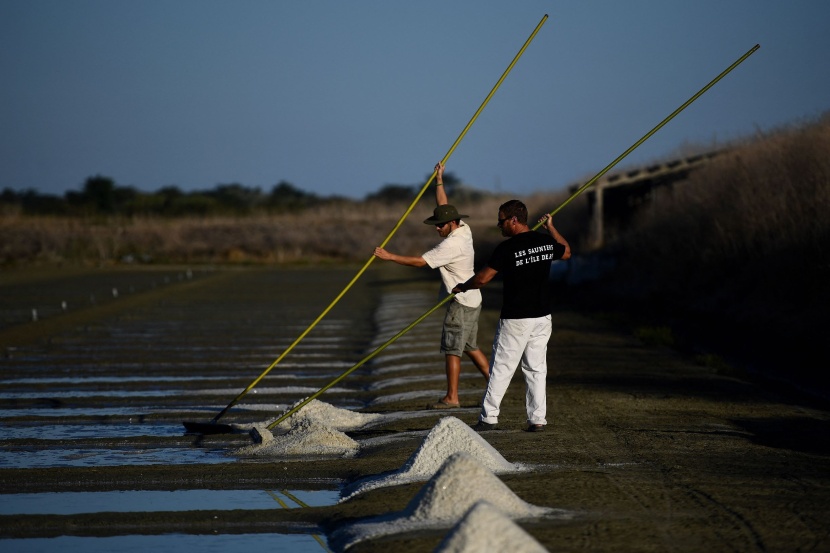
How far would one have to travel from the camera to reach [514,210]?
1020 cm

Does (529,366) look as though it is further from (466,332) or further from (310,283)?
(310,283)

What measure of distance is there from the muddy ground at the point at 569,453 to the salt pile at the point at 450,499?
0.14 metres

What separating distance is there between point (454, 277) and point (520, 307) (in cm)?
164

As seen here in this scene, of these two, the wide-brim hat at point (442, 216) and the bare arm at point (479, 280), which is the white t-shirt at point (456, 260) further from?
the bare arm at point (479, 280)

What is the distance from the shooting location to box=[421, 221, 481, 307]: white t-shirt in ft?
37.6

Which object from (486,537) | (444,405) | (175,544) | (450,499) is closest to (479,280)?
(444,405)

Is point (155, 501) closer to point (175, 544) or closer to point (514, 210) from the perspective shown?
point (175, 544)

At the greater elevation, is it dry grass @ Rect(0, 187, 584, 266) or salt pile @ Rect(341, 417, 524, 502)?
dry grass @ Rect(0, 187, 584, 266)

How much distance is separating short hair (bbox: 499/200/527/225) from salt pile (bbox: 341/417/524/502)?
2285 mm

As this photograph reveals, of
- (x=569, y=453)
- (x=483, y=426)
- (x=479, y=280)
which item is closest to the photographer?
(x=569, y=453)

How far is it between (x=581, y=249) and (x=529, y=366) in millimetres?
28204

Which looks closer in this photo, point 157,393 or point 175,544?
point 175,544

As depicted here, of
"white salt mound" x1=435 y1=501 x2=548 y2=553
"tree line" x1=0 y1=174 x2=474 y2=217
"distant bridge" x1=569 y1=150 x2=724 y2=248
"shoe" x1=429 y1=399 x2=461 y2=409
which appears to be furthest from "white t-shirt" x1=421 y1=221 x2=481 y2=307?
"tree line" x1=0 y1=174 x2=474 y2=217

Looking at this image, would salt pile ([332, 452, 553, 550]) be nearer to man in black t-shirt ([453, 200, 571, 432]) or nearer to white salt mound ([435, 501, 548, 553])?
white salt mound ([435, 501, 548, 553])
